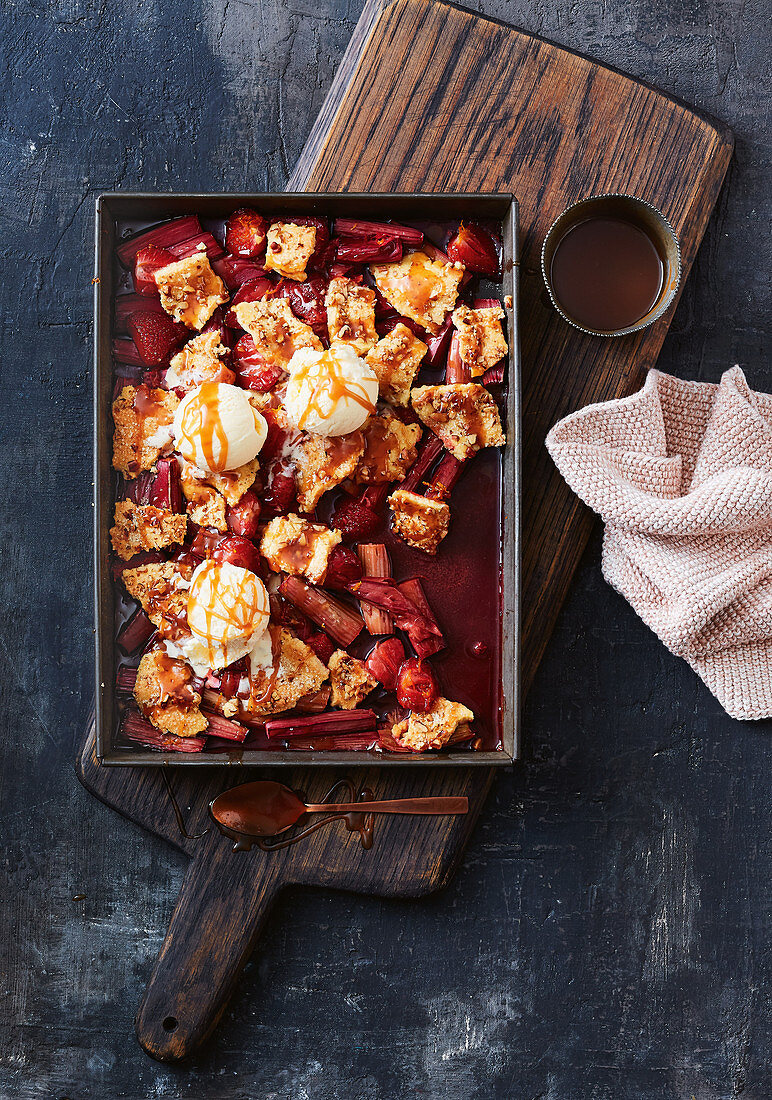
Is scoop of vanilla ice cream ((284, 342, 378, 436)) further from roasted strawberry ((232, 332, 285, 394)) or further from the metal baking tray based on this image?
the metal baking tray

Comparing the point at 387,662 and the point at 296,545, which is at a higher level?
the point at 296,545

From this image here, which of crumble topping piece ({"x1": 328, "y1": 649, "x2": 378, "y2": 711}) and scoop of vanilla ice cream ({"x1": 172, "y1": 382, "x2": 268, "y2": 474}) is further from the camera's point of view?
crumble topping piece ({"x1": 328, "y1": 649, "x2": 378, "y2": 711})

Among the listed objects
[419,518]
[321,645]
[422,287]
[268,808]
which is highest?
[422,287]

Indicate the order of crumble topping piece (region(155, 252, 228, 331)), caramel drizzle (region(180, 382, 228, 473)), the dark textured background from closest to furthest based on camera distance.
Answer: caramel drizzle (region(180, 382, 228, 473)), crumble topping piece (region(155, 252, 228, 331)), the dark textured background

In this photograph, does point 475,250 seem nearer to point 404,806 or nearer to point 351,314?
point 351,314

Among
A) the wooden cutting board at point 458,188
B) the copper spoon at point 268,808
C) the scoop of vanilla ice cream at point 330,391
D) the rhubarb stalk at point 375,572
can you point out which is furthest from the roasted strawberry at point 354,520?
the copper spoon at point 268,808

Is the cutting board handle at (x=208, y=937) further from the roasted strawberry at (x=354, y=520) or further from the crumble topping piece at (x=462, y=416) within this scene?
the crumble topping piece at (x=462, y=416)

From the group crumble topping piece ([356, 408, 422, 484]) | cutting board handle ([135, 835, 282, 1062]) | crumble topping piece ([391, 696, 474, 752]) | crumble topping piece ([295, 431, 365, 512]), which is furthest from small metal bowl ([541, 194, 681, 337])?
cutting board handle ([135, 835, 282, 1062])

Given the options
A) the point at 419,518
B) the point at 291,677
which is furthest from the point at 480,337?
the point at 291,677

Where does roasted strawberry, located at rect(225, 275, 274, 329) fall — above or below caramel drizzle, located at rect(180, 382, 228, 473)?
above
